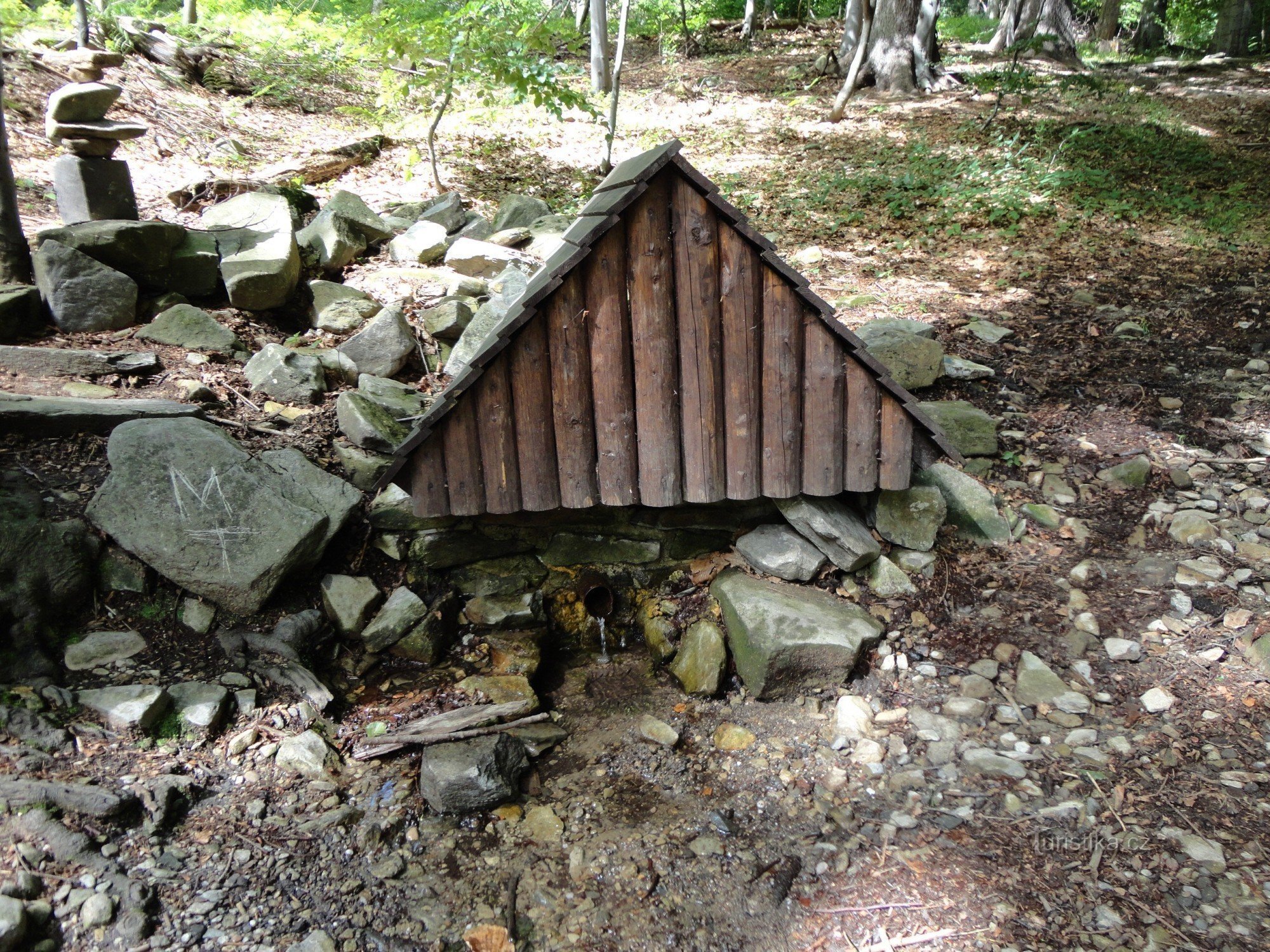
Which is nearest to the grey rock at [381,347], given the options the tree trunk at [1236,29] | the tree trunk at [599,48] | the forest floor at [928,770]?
the forest floor at [928,770]

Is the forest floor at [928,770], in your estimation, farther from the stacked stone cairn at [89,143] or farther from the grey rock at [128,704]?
the stacked stone cairn at [89,143]

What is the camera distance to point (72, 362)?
4.64 metres

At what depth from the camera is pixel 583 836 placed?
329 cm

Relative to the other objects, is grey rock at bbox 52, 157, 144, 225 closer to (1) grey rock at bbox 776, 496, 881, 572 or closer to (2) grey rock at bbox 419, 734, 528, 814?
(2) grey rock at bbox 419, 734, 528, 814

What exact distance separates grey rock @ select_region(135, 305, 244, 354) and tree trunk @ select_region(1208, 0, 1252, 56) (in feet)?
65.6

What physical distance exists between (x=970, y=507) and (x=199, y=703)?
3.99m

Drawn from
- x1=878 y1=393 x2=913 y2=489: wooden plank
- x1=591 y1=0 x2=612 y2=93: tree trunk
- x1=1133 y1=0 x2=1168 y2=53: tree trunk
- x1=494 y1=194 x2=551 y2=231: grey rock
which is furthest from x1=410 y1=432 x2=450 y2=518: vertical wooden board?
x1=1133 y1=0 x2=1168 y2=53: tree trunk

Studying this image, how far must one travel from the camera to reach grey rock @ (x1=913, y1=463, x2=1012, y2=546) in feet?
15.0

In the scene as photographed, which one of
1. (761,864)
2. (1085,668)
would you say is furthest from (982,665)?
(761,864)

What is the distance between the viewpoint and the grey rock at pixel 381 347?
18.1ft

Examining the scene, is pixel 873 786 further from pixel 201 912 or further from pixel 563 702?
pixel 201 912

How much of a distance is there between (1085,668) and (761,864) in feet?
6.05

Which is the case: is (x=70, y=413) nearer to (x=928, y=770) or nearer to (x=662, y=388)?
(x=662, y=388)

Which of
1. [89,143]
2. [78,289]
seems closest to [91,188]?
[89,143]
